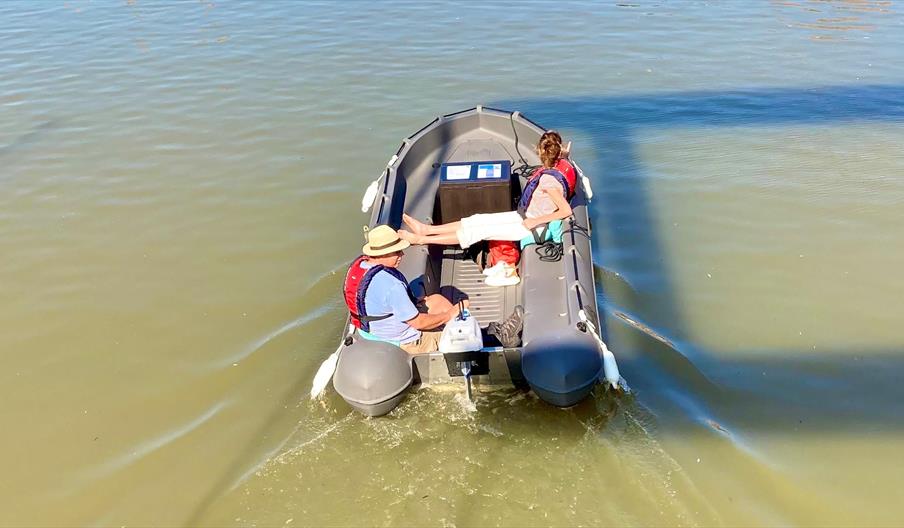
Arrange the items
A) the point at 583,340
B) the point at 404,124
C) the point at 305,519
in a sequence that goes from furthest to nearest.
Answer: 1. the point at 404,124
2. the point at 583,340
3. the point at 305,519

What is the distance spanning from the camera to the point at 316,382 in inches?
181

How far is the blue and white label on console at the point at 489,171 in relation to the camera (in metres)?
6.00

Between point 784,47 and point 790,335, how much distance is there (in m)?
7.98

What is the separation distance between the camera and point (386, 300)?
14.4 ft

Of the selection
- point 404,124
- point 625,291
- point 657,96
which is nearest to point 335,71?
point 404,124

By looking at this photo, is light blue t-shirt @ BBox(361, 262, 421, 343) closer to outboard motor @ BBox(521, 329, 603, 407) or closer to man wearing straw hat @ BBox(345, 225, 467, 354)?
man wearing straw hat @ BBox(345, 225, 467, 354)

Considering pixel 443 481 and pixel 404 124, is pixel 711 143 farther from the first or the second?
pixel 443 481

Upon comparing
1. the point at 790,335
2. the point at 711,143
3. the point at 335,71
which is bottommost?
the point at 790,335

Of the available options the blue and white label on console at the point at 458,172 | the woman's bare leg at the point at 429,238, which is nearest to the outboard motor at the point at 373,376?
the woman's bare leg at the point at 429,238

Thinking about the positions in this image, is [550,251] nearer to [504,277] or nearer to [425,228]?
[504,277]

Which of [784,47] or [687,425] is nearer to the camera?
[687,425]

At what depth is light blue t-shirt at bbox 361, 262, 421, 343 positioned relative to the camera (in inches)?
171

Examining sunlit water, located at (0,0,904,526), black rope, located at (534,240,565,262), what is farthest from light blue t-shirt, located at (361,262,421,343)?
black rope, located at (534,240,565,262)

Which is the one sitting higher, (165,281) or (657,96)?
(657,96)
